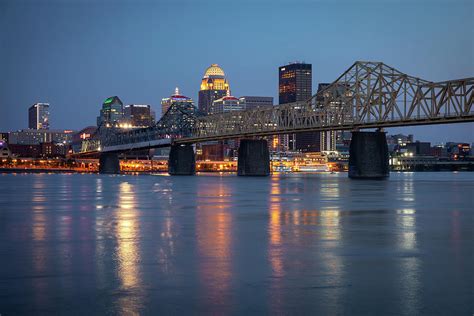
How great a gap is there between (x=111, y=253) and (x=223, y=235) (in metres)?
5.96

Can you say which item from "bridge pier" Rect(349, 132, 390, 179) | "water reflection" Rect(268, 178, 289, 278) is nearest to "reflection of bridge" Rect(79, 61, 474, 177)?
"bridge pier" Rect(349, 132, 390, 179)

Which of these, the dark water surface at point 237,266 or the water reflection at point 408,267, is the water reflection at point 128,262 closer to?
the dark water surface at point 237,266

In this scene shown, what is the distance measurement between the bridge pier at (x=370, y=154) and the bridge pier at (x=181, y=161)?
56.4m

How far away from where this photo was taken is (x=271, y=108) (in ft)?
458

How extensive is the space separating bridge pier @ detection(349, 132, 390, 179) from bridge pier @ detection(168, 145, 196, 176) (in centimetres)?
5644

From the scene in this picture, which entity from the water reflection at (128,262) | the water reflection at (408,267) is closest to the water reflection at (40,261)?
the water reflection at (128,262)

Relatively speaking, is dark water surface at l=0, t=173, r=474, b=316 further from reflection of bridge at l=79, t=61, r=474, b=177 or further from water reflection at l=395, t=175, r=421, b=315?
reflection of bridge at l=79, t=61, r=474, b=177

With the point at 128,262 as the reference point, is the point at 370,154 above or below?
above

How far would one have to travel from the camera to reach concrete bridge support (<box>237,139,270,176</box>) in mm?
136000

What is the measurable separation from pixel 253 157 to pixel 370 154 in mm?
34496

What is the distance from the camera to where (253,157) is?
137m

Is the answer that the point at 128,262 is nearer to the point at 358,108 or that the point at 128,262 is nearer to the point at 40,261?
the point at 40,261

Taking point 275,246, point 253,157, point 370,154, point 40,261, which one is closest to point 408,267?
point 275,246

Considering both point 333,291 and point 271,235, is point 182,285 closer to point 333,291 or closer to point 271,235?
point 333,291
